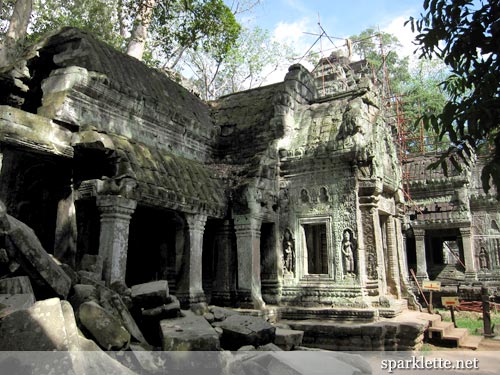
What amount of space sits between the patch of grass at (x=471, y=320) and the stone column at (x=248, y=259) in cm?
606

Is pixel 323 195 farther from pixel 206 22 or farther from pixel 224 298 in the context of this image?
pixel 206 22

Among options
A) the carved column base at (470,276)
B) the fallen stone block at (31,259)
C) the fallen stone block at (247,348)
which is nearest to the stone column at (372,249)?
the fallen stone block at (247,348)

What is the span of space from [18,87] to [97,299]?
4.06 meters

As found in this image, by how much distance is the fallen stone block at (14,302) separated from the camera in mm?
3141

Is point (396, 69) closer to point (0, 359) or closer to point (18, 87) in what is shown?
point (18, 87)

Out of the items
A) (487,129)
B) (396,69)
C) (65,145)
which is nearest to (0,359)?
(487,129)

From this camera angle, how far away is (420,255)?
19.1 metres

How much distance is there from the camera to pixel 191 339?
4.16 meters

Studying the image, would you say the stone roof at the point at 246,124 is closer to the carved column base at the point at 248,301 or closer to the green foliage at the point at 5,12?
the carved column base at the point at 248,301

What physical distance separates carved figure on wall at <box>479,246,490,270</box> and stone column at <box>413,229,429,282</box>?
2.27m

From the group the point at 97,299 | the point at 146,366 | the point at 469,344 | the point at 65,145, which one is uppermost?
the point at 65,145

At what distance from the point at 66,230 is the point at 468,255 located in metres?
17.0

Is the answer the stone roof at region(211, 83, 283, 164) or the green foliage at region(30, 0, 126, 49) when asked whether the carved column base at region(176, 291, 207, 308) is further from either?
the green foliage at region(30, 0, 126, 49)

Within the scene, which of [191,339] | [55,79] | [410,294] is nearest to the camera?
[191,339]
